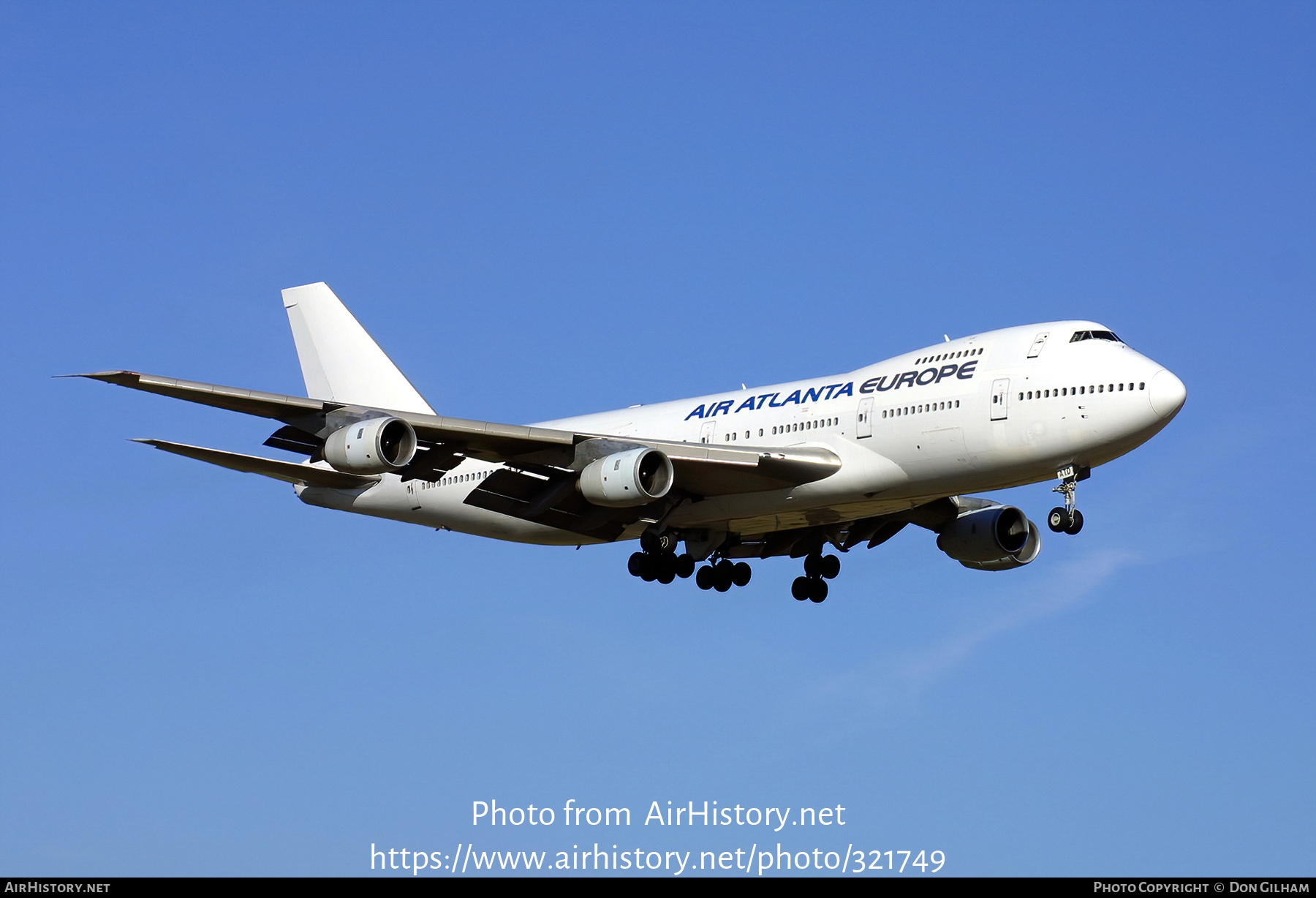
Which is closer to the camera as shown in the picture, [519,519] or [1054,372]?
[1054,372]

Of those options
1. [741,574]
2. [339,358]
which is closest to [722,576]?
[741,574]

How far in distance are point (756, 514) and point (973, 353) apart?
7.39 meters

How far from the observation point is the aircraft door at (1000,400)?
35.7m

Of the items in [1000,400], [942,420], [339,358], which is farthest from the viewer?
[339,358]

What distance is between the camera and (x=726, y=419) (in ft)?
136

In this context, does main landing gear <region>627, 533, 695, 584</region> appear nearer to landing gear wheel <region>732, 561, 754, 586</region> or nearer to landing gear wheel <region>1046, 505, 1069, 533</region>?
landing gear wheel <region>732, 561, 754, 586</region>

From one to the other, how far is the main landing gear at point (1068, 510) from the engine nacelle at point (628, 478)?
31.2ft

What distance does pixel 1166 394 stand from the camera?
3447 cm

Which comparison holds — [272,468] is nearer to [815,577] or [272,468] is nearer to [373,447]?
[373,447]

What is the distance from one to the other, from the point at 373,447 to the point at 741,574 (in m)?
13.2

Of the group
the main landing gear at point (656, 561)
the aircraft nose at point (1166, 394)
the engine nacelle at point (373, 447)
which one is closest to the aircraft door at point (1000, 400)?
the aircraft nose at point (1166, 394)

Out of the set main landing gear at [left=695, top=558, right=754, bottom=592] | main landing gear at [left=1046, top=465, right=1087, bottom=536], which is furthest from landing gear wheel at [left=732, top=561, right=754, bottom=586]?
main landing gear at [left=1046, top=465, right=1087, bottom=536]
